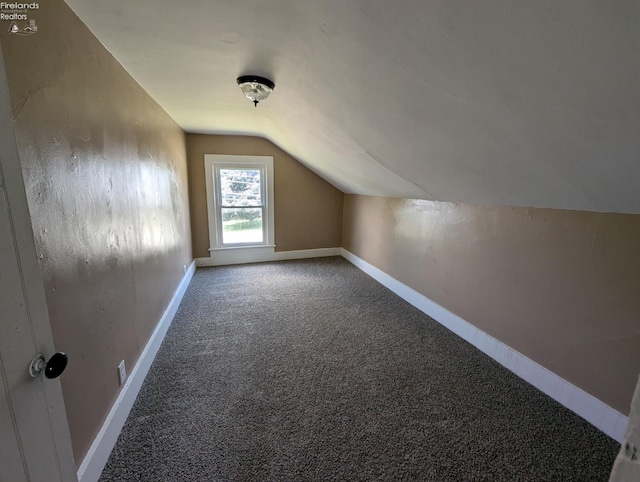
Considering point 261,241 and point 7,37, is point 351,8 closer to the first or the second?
point 7,37

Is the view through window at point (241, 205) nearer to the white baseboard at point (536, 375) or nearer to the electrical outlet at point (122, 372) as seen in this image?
the white baseboard at point (536, 375)


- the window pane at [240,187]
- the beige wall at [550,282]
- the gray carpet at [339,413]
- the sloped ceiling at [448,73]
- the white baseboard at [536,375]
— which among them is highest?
the sloped ceiling at [448,73]

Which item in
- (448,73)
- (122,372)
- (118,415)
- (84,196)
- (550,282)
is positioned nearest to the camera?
(448,73)

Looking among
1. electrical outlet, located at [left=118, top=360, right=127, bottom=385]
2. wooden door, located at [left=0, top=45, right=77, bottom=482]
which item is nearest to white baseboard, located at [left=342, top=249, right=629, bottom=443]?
wooden door, located at [left=0, top=45, right=77, bottom=482]

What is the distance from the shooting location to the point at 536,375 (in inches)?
75.9

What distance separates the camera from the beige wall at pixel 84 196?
992 mm

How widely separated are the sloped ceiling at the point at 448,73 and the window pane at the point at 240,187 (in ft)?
7.05

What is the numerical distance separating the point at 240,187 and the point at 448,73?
3.80m

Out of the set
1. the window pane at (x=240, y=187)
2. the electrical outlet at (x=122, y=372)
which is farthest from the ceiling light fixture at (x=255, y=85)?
the window pane at (x=240, y=187)

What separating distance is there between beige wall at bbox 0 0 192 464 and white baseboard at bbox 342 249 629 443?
2266 mm

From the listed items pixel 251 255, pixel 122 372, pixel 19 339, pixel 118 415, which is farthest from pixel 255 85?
pixel 251 255

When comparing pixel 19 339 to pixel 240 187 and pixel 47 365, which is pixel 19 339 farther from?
pixel 240 187

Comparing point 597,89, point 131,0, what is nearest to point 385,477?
point 597,89

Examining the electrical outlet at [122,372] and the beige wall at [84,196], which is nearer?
the beige wall at [84,196]
